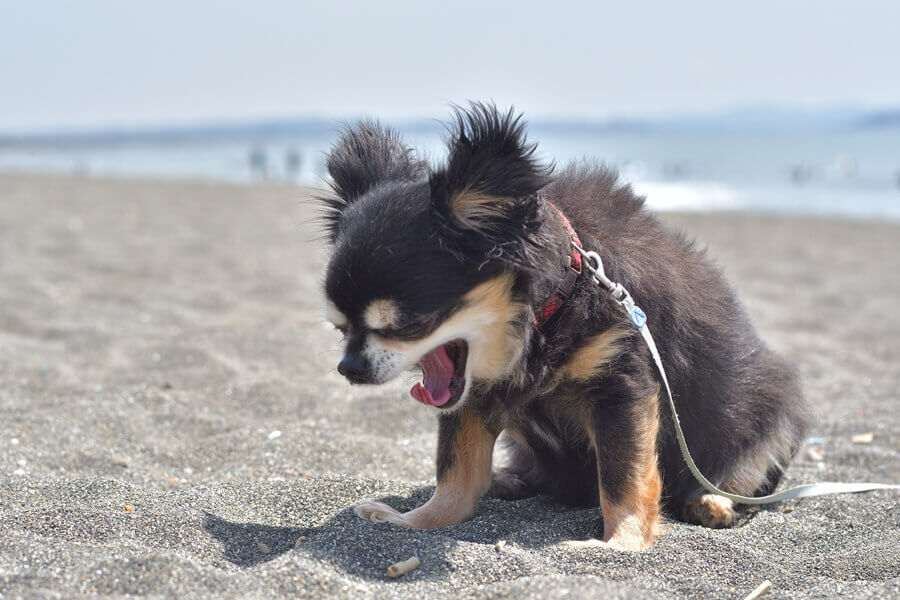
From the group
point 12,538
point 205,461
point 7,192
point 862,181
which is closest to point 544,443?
point 205,461

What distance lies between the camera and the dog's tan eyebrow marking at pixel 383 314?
8.68 ft

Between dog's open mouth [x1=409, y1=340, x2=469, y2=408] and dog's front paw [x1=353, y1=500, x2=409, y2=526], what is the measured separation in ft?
1.60

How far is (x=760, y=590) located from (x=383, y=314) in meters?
1.44

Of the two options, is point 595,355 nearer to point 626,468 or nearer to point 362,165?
point 626,468

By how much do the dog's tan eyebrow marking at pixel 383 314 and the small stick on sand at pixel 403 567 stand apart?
29.5 inches

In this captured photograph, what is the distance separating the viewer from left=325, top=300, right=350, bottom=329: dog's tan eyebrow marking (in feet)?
9.05

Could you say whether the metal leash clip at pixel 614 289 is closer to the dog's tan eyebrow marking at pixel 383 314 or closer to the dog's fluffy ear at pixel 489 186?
the dog's fluffy ear at pixel 489 186

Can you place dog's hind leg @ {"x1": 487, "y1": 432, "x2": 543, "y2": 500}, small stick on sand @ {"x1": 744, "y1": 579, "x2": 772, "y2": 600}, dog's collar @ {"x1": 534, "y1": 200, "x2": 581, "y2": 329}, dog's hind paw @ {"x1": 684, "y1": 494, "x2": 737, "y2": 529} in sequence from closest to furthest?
small stick on sand @ {"x1": 744, "y1": 579, "x2": 772, "y2": 600} < dog's collar @ {"x1": 534, "y1": 200, "x2": 581, "y2": 329} < dog's hind paw @ {"x1": 684, "y1": 494, "x2": 737, "y2": 529} < dog's hind leg @ {"x1": 487, "y1": 432, "x2": 543, "y2": 500}

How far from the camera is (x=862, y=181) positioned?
2480 cm

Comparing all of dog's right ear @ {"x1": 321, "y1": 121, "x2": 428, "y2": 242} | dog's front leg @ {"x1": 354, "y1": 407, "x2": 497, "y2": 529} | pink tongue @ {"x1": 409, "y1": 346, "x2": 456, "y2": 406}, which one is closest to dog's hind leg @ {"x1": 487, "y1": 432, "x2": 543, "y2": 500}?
dog's front leg @ {"x1": 354, "y1": 407, "x2": 497, "y2": 529}

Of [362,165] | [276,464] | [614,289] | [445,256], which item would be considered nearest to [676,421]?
[614,289]

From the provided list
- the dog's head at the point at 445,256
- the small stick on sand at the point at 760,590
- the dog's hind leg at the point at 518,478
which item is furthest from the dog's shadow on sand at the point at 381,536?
the small stick on sand at the point at 760,590

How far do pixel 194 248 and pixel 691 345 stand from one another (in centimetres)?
830

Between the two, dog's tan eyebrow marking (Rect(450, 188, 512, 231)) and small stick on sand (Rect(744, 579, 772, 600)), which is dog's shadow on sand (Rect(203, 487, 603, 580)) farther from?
dog's tan eyebrow marking (Rect(450, 188, 512, 231))
